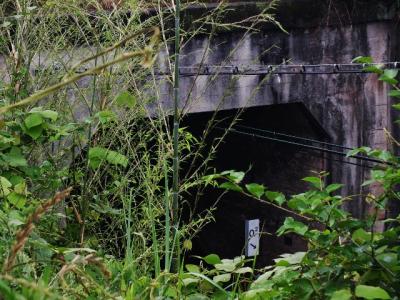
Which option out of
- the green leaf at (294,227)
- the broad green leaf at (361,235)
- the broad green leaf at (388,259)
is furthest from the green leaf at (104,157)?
the broad green leaf at (388,259)

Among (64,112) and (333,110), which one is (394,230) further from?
(333,110)

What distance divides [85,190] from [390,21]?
229 inches

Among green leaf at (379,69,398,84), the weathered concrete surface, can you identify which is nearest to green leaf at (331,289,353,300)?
green leaf at (379,69,398,84)

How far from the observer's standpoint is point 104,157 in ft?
8.36

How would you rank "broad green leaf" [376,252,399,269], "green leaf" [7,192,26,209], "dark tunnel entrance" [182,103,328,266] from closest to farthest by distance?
"broad green leaf" [376,252,399,269] < "green leaf" [7,192,26,209] < "dark tunnel entrance" [182,103,328,266]

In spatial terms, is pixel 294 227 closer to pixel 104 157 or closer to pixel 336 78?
pixel 104 157

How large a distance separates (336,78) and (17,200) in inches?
237

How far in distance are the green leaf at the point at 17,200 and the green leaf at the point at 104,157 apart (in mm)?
440

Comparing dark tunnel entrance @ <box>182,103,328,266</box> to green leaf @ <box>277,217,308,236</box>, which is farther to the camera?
dark tunnel entrance @ <box>182,103,328,266</box>

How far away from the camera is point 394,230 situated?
73.6 inches

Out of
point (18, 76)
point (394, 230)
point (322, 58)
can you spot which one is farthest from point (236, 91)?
point (394, 230)

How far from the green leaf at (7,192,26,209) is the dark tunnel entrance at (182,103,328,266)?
4976 mm

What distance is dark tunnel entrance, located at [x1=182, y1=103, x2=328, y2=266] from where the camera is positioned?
25.4 feet

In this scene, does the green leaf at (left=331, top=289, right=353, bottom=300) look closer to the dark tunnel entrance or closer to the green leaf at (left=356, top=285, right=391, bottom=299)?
the green leaf at (left=356, top=285, right=391, bottom=299)
